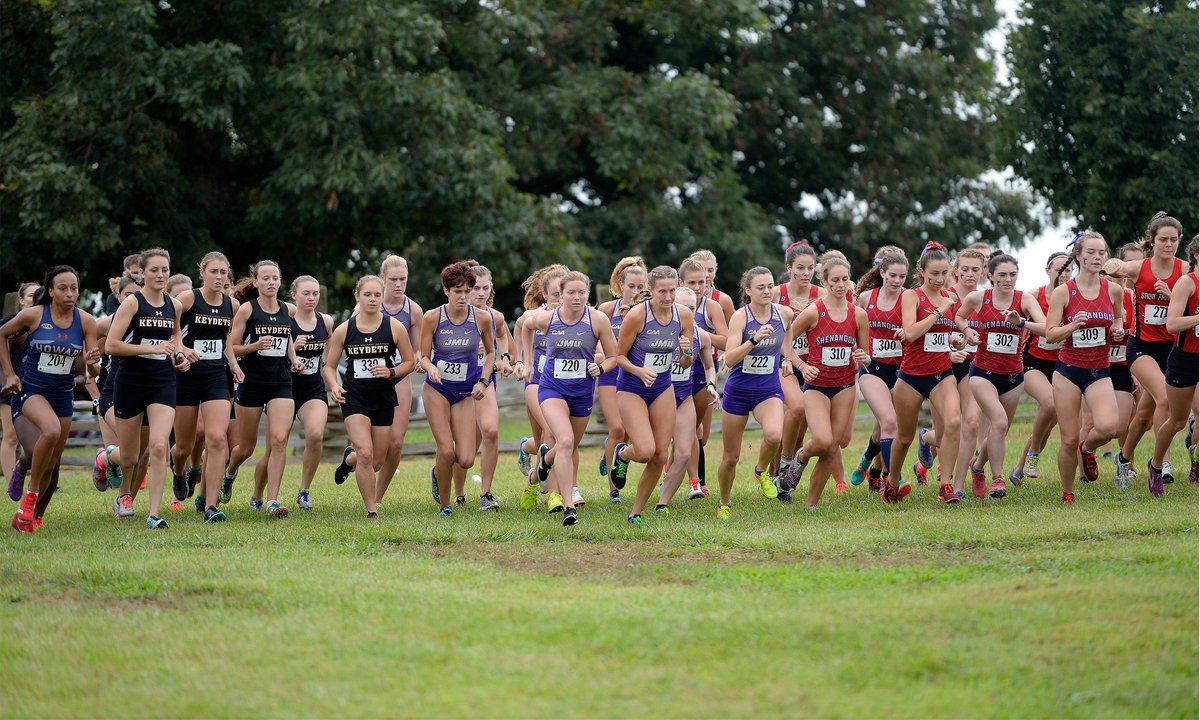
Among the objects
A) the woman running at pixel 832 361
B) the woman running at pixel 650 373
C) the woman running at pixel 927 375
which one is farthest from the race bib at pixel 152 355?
the woman running at pixel 927 375

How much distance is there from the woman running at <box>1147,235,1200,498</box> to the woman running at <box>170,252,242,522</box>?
7380mm

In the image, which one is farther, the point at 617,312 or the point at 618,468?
the point at 617,312

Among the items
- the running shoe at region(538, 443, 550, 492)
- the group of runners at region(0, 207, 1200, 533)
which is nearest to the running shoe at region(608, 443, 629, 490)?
the group of runners at region(0, 207, 1200, 533)

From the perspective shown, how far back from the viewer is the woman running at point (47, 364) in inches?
433

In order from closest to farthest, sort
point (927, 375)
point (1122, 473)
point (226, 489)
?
point (927, 375) < point (1122, 473) < point (226, 489)

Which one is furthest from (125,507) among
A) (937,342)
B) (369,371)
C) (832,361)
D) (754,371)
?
(937,342)

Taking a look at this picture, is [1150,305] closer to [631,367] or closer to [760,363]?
[760,363]

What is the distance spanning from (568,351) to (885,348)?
2685 millimetres

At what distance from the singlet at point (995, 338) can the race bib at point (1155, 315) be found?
3.49 ft

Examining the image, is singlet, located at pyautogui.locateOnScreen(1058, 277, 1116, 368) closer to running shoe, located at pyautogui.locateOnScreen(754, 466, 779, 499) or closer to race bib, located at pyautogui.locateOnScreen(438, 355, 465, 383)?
running shoe, located at pyautogui.locateOnScreen(754, 466, 779, 499)

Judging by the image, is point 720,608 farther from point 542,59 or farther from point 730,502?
point 542,59

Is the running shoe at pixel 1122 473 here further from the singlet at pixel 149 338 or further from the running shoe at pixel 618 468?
the singlet at pixel 149 338

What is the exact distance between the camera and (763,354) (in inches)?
445

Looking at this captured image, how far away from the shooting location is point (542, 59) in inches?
1070
